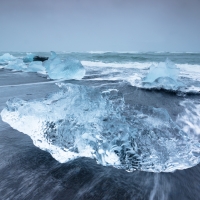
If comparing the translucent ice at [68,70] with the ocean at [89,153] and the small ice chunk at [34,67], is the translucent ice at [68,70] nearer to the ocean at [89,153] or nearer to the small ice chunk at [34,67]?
the small ice chunk at [34,67]

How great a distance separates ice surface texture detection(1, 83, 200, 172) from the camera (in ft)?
5.51

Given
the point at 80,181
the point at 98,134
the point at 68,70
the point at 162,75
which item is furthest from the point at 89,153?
the point at 68,70

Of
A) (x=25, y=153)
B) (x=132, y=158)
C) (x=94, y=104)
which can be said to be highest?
(x=94, y=104)

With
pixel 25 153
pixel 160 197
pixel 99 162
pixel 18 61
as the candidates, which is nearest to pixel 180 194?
pixel 160 197

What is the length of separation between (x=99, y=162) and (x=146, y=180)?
1.48 feet

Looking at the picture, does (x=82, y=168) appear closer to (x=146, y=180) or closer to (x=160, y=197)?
(x=146, y=180)

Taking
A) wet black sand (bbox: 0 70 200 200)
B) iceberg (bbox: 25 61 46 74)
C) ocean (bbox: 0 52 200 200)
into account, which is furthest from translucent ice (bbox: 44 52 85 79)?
wet black sand (bbox: 0 70 200 200)

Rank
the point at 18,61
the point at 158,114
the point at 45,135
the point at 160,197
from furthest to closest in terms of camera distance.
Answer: the point at 18,61
the point at 158,114
the point at 45,135
the point at 160,197

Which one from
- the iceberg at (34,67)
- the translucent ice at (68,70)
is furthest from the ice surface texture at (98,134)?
the iceberg at (34,67)

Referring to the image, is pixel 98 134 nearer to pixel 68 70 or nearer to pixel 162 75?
pixel 162 75

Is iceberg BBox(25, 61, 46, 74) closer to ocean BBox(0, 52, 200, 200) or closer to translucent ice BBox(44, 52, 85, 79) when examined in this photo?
translucent ice BBox(44, 52, 85, 79)

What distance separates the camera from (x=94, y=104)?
221cm

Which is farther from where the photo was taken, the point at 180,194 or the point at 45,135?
the point at 45,135

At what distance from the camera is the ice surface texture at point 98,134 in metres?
1.68
